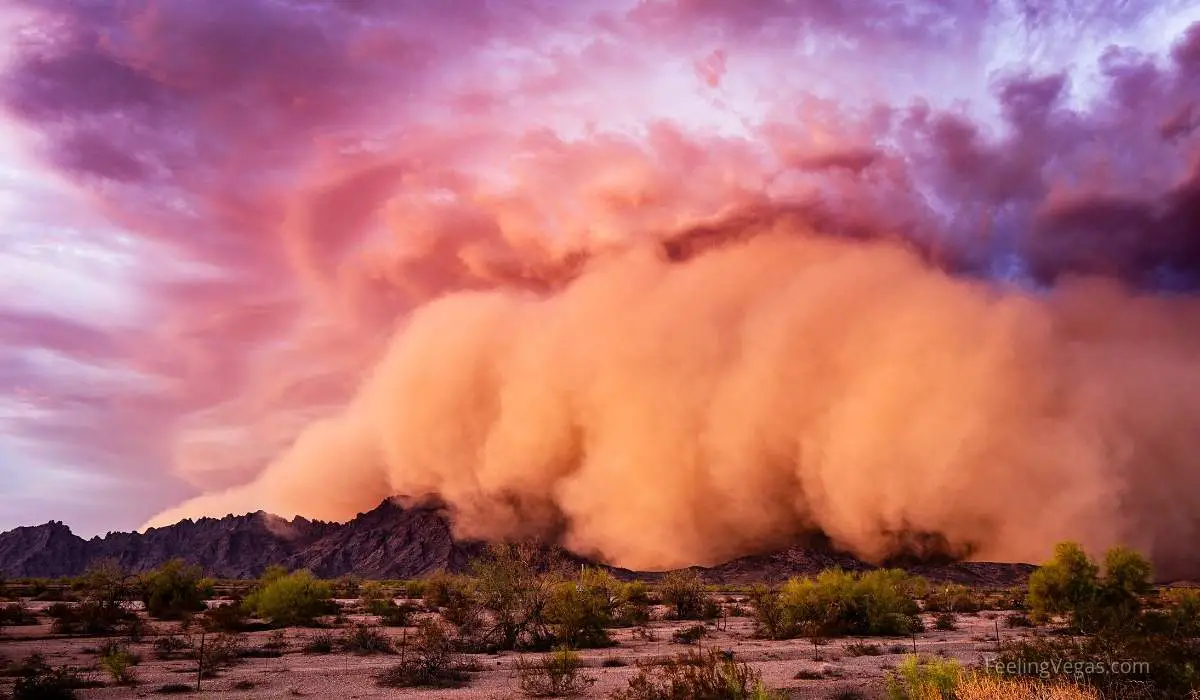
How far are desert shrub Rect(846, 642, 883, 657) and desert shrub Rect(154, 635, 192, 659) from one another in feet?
107

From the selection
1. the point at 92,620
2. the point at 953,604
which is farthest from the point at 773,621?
the point at 92,620

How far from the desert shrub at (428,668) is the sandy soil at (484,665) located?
71cm

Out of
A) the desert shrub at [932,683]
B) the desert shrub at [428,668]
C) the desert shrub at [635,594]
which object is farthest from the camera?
the desert shrub at [635,594]

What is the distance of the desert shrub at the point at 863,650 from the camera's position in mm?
35625

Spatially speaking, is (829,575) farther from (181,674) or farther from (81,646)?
(81,646)

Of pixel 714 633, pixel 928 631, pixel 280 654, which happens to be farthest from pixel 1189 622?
pixel 280 654

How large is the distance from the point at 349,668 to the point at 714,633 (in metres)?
24.6

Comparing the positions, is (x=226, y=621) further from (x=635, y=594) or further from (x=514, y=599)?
(x=635, y=594)

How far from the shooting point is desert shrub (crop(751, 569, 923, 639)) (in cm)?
4688

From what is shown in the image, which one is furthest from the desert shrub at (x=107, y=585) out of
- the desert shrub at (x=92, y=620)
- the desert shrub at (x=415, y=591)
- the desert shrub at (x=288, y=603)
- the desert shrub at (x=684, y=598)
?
the desert shrub at (x=684, y=598)

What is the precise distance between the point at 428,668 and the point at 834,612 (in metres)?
29.7

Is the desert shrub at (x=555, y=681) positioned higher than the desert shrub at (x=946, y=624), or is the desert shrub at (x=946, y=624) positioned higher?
the desert shrub at (x=555, y=681)

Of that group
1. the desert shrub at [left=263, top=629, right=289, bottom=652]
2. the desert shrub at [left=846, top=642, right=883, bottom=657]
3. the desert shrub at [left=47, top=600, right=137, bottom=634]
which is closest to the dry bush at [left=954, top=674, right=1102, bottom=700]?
the desert shrub at [left=846, top=642, right=883, bottom=657]

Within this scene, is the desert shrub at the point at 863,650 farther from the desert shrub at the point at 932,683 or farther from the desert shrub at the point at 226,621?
the desert shrub at the point at 226,621
